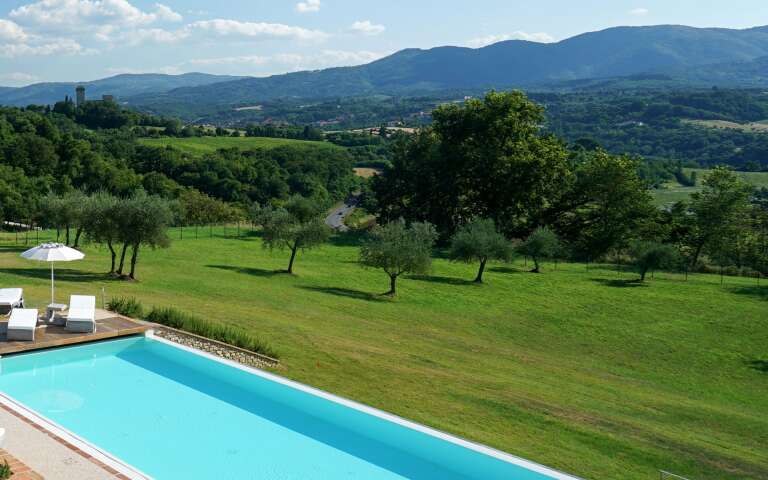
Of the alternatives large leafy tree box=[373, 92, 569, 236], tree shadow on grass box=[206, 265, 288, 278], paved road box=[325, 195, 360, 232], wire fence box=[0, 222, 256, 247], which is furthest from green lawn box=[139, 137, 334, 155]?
tree shadow on grass box=[206, 265, 288, 278]

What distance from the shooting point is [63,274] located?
26047mm

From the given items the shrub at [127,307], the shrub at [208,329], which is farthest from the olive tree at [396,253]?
the shrub at [127,307]

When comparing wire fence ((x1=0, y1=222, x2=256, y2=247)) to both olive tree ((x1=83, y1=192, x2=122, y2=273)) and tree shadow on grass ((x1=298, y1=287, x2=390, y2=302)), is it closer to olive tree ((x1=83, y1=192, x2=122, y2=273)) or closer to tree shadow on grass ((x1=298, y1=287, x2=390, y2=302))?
olive tree ((x1=83, y1=192, x2=122, y2=273))

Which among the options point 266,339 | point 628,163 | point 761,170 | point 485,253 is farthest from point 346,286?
point 761,170

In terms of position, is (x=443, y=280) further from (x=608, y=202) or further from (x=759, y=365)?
(x=608, y=202)

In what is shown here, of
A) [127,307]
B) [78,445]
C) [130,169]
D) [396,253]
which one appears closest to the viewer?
[78,445]

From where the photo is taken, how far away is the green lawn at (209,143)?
344ft

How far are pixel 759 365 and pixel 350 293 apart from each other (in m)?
17.2

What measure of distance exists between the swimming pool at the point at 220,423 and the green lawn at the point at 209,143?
3514 inches

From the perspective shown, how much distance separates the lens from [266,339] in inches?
725

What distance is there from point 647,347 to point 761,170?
12456cm

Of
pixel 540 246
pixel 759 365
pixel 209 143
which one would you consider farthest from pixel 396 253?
pixel 209 143

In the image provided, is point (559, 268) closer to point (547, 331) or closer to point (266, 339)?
point (547, 331)

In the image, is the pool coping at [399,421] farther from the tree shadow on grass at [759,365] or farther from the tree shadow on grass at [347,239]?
the tree shadow on grass at [347,239]
